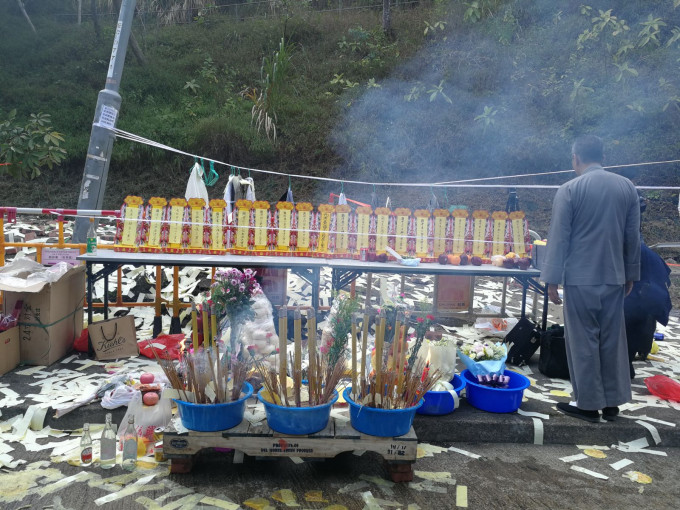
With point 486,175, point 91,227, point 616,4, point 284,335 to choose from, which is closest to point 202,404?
point 284,335

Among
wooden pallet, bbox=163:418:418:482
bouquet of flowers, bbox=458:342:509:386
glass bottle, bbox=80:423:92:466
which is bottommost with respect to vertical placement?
glass bottle, bbox=80:423:92:466

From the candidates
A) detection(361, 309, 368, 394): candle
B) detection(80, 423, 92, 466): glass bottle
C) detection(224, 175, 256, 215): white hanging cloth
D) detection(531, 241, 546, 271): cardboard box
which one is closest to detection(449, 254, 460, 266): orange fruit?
detection(531, 241, 546, 271): cardboard box

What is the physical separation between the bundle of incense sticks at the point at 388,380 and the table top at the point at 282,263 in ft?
7.53

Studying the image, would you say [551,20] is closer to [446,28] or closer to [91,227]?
[446,28]

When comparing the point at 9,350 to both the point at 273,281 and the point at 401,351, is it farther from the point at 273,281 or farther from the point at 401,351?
the point at 401,351

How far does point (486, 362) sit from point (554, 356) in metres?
1.19

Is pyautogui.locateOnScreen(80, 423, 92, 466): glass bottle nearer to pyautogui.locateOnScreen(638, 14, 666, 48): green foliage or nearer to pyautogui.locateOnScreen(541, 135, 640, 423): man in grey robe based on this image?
pyautogui.locateOnScreen(541, 135, 640, 423): man in grey robe

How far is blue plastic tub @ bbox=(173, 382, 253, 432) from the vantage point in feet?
11.0

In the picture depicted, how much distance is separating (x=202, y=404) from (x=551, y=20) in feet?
57.8

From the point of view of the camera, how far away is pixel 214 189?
51.0 feet

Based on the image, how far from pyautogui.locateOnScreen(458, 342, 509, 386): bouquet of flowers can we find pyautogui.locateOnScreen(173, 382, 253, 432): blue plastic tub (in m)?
2.06

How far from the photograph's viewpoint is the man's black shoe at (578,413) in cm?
422

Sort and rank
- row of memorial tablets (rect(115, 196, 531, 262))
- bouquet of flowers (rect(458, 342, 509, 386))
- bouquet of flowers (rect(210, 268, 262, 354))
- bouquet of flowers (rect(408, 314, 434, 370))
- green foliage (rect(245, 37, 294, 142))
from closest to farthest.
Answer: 1. bouquet of flowers (rect(408, 314, 434, 370))
2. bouquet of flowers (rect(210, 268, 262, 354))
3. bouquet of flowers (rect(458, 342, 509, 386))
4. row of memorial tablets (rect(115, 196, 531, 262))
5. green foliage (rect(245, 37, 294, 142))

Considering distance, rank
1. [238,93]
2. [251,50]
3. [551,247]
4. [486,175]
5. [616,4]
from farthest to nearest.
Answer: [251,50], [238,93], [616,4], [486,175], [551,247]
